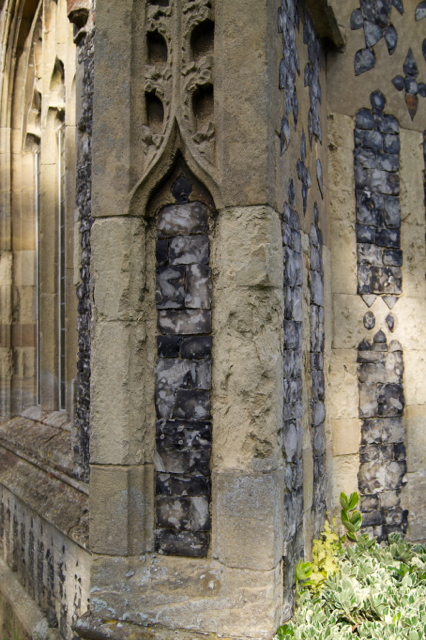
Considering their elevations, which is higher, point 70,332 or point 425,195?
point 425,195

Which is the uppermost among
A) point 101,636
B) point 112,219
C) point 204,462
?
point 112,219

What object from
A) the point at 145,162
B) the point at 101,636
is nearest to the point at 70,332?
the point at 145,162

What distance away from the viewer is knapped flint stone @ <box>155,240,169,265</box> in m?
2.35

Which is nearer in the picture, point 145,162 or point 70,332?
point 145,162

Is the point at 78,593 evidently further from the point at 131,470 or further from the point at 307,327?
the point at 307,327

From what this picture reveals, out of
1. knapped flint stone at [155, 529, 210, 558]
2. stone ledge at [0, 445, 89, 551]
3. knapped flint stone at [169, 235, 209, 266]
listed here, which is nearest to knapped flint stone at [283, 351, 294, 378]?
knapped flint stone at [169, 235, 209, 266]

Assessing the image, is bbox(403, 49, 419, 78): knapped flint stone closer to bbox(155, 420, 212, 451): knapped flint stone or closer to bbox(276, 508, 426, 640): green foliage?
bbox(155, 420, 212, 451): knapped flint stone

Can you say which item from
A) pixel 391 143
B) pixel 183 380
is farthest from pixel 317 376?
pixel 391 143

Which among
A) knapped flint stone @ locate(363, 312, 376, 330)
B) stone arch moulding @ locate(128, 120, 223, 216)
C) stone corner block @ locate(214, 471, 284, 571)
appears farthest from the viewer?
knapped flint stone @ locate(363, 312, 376, 330)

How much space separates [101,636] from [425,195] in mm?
3176

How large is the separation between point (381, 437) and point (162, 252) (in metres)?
1.94

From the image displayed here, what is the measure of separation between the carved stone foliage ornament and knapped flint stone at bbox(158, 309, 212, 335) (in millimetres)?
594

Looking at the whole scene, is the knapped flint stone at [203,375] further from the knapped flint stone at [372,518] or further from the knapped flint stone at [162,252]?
the knapped flint stone at [372,518]

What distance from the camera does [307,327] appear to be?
9.36ft
